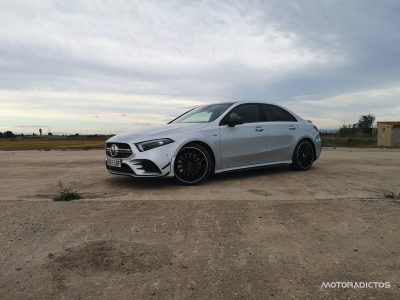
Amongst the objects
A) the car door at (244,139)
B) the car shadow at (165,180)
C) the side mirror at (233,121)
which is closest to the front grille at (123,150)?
the car shadow at (165,180)

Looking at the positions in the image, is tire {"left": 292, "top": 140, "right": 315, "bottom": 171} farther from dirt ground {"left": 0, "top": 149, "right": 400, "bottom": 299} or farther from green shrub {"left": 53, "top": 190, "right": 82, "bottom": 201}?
green shrub {"left": 53, "top": 190, "right": 82, "bottom": 201}

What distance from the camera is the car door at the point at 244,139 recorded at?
7070mm

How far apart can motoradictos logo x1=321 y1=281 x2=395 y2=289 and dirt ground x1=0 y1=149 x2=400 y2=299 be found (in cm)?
4

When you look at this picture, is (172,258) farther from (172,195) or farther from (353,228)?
(172,195)

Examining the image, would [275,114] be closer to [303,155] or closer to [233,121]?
[303,155]

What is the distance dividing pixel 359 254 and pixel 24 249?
9.46 feet

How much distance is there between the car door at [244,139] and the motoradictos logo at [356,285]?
428 cm

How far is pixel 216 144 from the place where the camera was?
22.6 feet

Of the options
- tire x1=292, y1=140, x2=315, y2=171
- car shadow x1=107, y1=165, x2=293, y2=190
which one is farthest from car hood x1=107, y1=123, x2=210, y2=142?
tire x1=292, y1=140, x2=315, y2=171

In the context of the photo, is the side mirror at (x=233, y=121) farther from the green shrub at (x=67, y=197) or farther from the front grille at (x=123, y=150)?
the green shrub at (x=67, y=197)

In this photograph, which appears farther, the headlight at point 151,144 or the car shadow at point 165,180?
the car shadow at point 165,180

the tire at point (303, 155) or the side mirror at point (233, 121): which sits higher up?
the side mirror at point (233, 121)

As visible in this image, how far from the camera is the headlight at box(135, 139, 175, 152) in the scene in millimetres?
6375

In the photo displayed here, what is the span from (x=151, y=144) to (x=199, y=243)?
9.87ft
